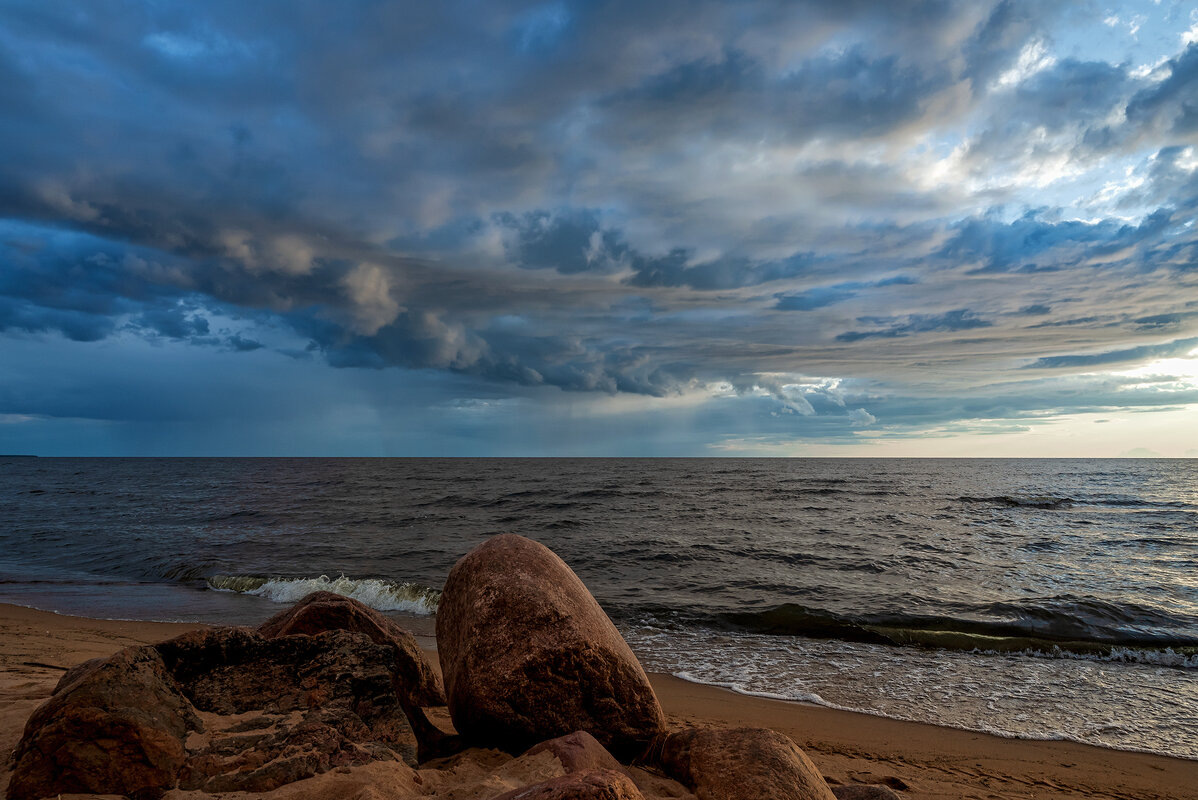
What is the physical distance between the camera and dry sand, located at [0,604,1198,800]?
218 inches

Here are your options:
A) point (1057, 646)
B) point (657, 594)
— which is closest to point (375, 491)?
point (657, 594)

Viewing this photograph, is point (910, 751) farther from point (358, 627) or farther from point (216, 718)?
point (216, 718)

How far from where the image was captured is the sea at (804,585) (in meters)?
8.39

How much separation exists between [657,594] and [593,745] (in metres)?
9.74

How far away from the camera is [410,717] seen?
482 centimetres

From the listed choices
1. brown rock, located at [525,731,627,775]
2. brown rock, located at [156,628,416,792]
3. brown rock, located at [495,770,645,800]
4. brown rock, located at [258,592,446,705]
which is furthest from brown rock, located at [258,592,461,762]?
brown rock, located at [495,770,645,800]

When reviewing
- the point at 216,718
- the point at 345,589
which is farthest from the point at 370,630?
the point at 345,589

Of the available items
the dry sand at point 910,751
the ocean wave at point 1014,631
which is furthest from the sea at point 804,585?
the dry sand at point 910,751

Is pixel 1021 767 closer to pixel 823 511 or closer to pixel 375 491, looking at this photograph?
pixel 823 511

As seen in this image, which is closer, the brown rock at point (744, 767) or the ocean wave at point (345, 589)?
the brown rock at point (744, 767)

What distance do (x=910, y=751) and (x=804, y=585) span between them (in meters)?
8.12

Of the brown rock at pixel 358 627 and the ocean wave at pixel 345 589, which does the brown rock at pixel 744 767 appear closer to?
the brown rock at pixel 358 627

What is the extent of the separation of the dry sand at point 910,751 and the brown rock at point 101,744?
1417 millimetres

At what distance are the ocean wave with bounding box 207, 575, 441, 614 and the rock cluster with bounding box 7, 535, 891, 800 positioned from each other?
26.2 ft
